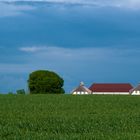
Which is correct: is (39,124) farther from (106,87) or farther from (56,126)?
(106,87)

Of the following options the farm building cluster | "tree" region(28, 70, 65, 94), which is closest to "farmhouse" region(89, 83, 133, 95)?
the farm building cluster

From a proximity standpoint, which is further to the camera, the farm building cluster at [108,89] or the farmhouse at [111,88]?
the farmhouse at [111,88]

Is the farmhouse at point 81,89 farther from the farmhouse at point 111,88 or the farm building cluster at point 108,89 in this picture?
the farmhouse at point 111,88

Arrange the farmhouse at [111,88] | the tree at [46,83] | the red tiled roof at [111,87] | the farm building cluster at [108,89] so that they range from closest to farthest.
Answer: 1. the tree at [46,83]
2. the farm building cluster at [108,89]
3. the farmhouse at [111,88]
4. the red tiled roof at [111,87]

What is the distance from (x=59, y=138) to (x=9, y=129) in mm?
3249

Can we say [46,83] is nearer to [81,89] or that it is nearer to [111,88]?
[81,89]

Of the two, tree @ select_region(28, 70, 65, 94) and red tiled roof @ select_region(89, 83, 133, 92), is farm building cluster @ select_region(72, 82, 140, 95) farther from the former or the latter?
tree @ select_region(28, 70, 65, 94)

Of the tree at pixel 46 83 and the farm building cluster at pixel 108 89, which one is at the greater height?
the farm building cluster at pixel 108 89

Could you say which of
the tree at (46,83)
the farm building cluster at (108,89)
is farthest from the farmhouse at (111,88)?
the tree at (46,83)

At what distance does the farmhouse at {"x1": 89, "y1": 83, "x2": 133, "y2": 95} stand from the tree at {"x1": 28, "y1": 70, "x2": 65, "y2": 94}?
25390 mm

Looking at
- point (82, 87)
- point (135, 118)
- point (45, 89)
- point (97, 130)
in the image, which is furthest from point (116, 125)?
point (82, 87)

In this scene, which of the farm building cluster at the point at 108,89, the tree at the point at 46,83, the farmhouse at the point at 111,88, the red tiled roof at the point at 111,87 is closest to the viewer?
the tree at the point at 46,83

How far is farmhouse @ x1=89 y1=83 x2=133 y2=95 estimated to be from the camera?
450 ft

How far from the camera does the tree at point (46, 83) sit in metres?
111
